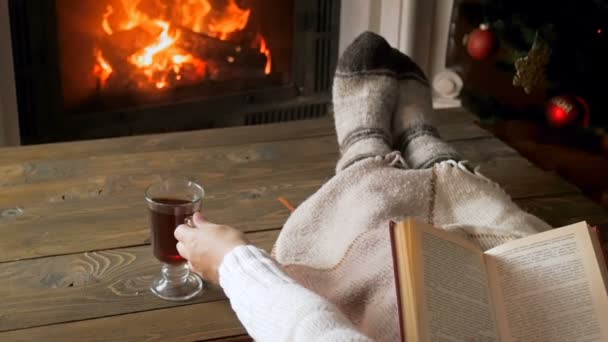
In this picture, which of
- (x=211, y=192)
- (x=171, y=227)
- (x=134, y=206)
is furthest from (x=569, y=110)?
(x=171, y=227)

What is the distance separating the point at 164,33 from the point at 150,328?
1138 mm

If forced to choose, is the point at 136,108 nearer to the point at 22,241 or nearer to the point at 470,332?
the point at 22,241

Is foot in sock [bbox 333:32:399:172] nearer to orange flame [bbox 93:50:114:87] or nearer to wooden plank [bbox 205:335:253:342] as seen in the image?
wooden plank [bbox 205:335:253:342]

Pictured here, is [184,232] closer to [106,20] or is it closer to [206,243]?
[206,243]

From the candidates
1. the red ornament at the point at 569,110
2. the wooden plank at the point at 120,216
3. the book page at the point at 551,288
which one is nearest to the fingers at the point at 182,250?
the wooden plank at the point at 120,216

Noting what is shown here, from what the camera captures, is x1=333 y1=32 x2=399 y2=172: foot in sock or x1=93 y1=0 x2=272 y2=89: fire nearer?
x1=333 y1=32 x2=399 y2=172: foot in sock

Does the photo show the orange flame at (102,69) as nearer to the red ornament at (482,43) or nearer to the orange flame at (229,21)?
the orange flame at (229,21)

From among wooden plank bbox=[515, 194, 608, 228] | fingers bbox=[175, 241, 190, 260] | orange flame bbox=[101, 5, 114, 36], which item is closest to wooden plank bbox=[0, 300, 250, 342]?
fingers bbox=[175, 241, 190, 260]

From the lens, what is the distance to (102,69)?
1979 millimetres

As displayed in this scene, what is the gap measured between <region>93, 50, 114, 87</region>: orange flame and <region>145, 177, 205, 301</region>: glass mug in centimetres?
96

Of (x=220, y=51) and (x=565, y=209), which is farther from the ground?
(x=220, y=51)

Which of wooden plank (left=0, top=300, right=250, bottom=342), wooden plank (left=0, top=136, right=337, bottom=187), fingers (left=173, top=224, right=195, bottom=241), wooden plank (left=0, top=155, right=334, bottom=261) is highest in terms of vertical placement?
fingers (left=173, top=224, right=195, bottom=241)

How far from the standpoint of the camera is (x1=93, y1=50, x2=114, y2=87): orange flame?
196 centimetres

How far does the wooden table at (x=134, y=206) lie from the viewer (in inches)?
41.9
